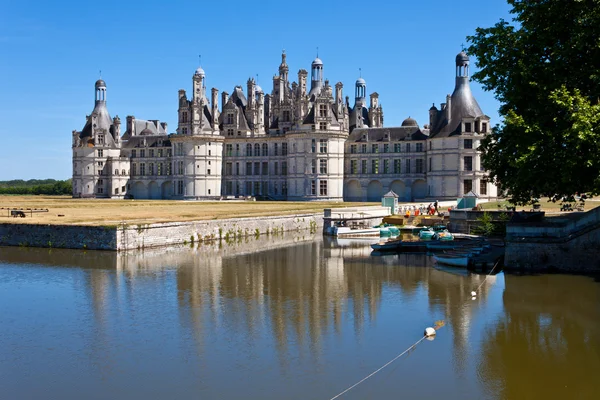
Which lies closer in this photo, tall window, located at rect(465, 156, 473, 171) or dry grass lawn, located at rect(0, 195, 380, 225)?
dry grass lawn, located at rect(0, 195, 380, 225)

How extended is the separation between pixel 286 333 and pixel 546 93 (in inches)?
539

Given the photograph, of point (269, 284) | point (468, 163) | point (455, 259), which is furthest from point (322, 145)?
point (269, 284)

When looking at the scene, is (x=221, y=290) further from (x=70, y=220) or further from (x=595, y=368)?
(x=70, y=220)

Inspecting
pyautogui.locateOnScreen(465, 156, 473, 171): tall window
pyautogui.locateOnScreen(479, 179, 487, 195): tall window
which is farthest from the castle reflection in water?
pyautogui.locateOnScreen(479, 179, 487, 195): tall window

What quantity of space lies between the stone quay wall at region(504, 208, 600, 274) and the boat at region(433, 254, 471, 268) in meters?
1.70

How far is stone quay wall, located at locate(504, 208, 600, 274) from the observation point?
2406 cm

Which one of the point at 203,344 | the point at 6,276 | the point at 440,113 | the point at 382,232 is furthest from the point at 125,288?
the point at 440,113

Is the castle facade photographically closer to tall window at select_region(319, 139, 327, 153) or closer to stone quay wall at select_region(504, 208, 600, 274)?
tall window at select_region(319, 139, 327, 153)

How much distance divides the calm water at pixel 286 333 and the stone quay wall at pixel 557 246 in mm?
1235

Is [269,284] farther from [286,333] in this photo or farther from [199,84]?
[199,84]

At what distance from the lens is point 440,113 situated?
6688 cm

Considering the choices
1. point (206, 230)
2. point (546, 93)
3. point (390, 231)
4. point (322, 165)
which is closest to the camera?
point (546, 93)

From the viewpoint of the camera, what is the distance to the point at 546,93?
2359 centimetres

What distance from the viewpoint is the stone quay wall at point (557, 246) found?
78.9 feet
